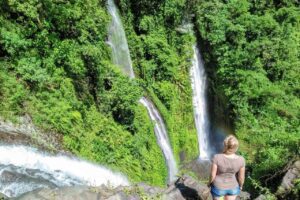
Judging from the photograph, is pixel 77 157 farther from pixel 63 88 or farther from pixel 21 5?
pixel 21 5

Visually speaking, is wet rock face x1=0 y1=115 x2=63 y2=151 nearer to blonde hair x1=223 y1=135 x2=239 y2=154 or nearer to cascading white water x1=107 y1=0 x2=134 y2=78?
blonde hair x1=223 y1=135 x2=239 y2=154

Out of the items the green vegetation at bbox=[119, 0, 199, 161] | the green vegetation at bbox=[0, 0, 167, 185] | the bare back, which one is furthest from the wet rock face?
the green vegetation at bbox=[119, 0, 199, 161]

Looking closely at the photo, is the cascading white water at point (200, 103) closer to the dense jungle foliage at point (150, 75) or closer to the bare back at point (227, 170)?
the dense jungle foliage at point (150, 75)

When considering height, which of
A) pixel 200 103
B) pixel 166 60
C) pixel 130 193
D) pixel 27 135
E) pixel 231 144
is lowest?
pixel 200 103

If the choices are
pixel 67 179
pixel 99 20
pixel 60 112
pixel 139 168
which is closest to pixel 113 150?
pixel 139 168

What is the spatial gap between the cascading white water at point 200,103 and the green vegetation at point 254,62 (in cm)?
50

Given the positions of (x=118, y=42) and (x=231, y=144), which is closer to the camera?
(x=231, y=144)

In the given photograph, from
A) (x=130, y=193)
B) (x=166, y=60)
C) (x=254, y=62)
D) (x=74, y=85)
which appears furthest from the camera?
(x=254, y=62)

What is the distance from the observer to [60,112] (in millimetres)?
9977

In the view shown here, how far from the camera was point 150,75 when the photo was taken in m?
15.4

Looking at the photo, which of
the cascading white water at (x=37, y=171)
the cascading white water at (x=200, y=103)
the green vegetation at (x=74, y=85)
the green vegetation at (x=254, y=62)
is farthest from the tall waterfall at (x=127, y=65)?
the cascading white water at (x=37, y=171)

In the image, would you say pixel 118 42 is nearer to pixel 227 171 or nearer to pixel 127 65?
pixel 127 65

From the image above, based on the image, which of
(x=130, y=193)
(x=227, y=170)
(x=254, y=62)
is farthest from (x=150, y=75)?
(x=227, y=170)

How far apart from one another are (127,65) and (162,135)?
260 cm
